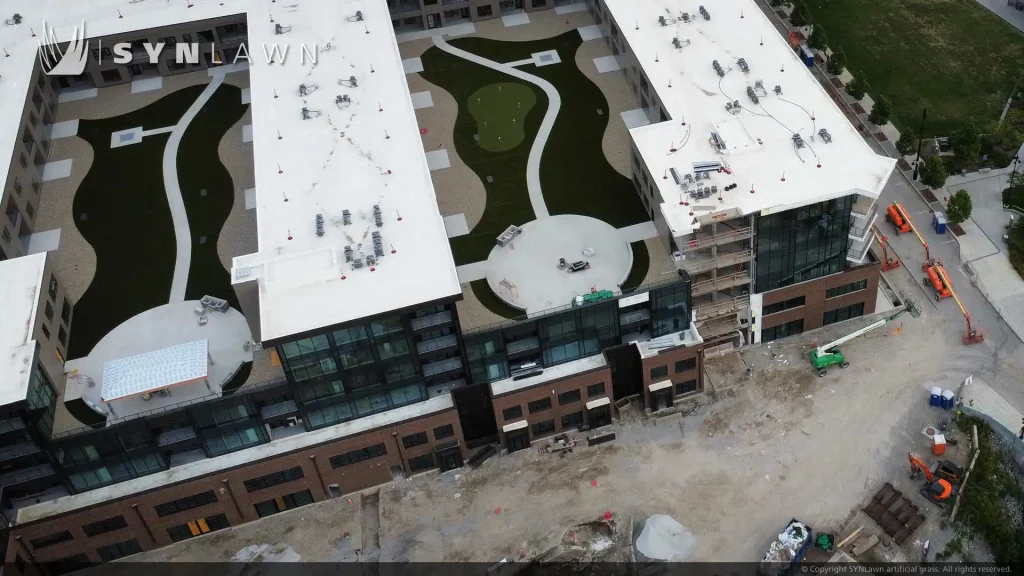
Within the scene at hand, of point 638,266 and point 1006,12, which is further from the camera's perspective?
point 1006,12

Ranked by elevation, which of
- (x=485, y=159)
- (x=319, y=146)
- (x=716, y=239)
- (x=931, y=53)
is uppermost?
(x=319, y=146)

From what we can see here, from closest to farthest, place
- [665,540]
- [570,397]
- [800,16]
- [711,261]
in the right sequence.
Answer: [665,540], [711,261], [570,397], [800,16]

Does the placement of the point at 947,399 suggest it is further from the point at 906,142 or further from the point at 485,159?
the point at 485,159

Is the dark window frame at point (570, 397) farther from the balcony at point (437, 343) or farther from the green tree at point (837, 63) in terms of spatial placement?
the green tree at point (837, 63)

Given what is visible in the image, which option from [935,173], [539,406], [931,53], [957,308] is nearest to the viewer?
[539,406]

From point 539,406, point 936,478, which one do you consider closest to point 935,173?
point 936,478

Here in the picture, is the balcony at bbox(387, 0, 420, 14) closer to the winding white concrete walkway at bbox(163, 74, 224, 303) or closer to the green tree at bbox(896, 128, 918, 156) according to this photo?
the winding white concrete walkway at bbox(163, 74, 224, 303)

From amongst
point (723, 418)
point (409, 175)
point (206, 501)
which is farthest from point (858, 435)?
point (206, 501)
